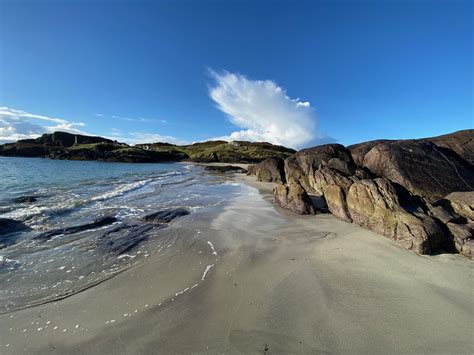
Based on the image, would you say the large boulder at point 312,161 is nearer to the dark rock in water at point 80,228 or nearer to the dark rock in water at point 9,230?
the dark rock in water at point 80,228

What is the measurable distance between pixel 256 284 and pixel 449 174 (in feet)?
44.3

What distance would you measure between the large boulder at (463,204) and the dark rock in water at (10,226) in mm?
16642

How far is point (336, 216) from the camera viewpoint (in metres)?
11.7

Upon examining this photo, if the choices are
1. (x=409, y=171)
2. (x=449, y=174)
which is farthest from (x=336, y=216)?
(x=449, y=174)

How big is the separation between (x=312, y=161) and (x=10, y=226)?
63.5ft

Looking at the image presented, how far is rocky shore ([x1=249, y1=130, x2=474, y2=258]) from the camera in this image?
7.83 m

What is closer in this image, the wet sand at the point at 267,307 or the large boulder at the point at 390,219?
the wet sand at the point at 267,307

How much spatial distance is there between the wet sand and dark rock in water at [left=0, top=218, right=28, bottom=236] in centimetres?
650

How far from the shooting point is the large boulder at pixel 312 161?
1938 cm

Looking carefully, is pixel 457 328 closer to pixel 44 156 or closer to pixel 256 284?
pixel 256 284

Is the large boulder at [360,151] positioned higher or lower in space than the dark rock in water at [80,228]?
higher

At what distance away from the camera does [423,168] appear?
1366 centimetres

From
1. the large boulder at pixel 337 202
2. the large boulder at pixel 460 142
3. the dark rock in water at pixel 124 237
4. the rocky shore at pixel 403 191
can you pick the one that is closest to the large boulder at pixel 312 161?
the rocky shore at pixel 403 191

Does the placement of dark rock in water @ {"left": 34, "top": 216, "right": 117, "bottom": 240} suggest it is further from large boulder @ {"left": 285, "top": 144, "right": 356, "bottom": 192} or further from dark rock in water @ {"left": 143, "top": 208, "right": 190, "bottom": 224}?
large boulder @ {"left": 285, "top": 144, "right": 356, "bottom": 192}
